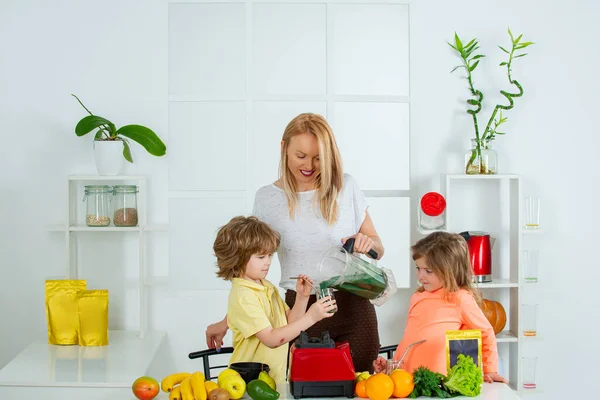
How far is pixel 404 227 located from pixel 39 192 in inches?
68.5

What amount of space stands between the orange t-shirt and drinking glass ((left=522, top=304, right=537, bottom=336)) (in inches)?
50.0

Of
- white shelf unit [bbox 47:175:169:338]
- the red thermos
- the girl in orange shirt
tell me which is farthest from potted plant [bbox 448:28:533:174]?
white shelf unit [bbox 47:175:169:338]

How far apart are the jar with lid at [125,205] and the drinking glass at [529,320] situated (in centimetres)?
185

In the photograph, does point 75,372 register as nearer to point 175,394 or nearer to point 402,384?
point 175,394

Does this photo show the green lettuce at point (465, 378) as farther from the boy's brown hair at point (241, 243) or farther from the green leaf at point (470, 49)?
the green leaf at point (470, 49)

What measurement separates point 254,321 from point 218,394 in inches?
13.2

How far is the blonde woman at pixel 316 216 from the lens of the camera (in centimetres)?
238

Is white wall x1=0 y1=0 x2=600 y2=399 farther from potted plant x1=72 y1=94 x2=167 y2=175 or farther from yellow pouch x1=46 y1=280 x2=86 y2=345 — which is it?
yellow pouch x1=46 y1=280 x2=86 y2=345

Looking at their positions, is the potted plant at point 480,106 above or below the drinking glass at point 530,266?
above

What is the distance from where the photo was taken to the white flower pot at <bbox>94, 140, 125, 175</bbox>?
3506 mm

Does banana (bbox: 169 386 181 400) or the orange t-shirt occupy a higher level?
the orange t-shirt

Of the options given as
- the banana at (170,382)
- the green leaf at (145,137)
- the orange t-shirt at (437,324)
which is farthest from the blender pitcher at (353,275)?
the green leaf at (145,137)

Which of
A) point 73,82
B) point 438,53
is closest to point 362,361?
point 438,53

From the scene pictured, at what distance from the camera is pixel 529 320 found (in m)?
3.68
